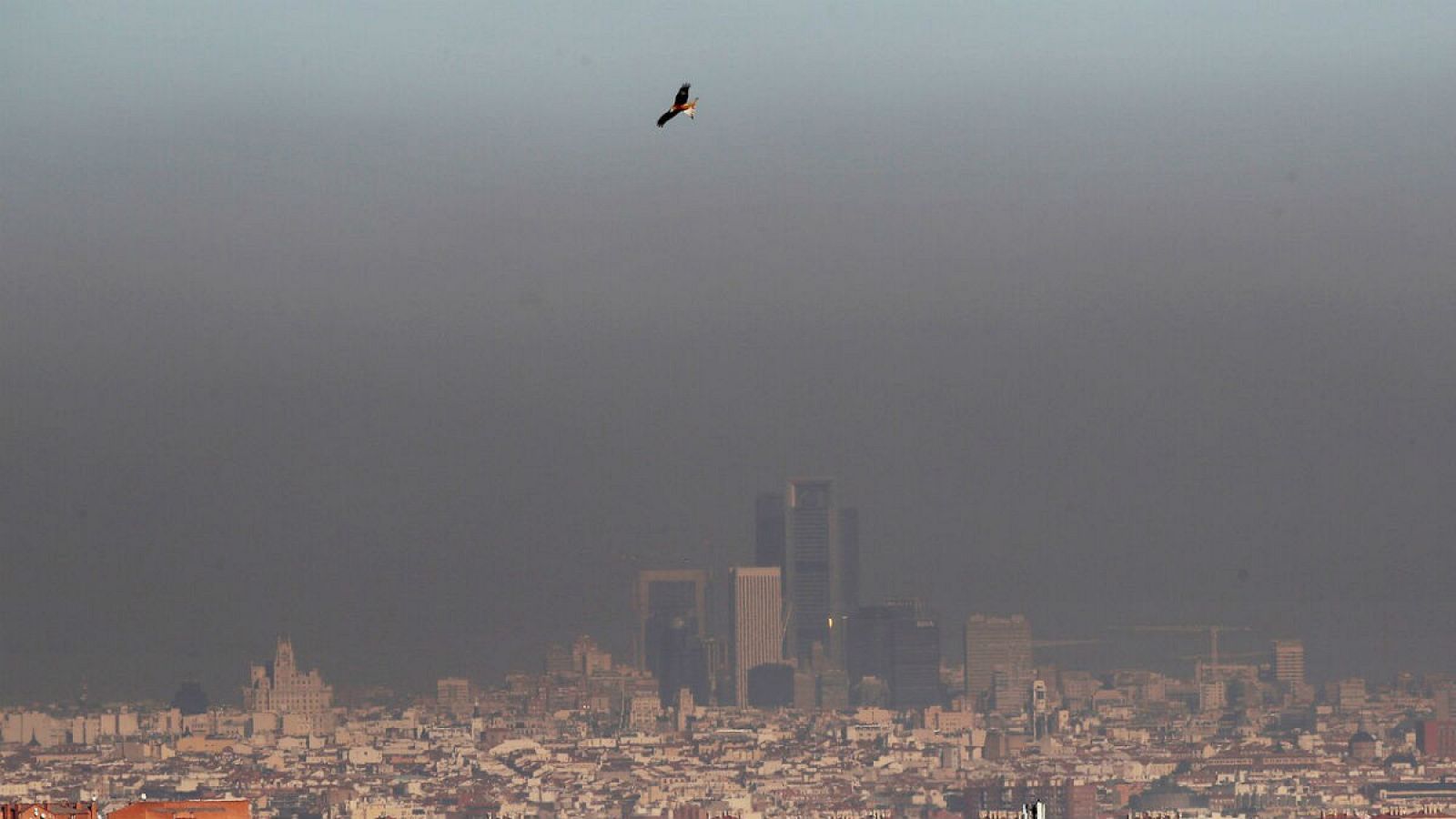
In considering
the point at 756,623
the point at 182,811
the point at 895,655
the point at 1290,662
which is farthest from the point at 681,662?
the point at 182,811

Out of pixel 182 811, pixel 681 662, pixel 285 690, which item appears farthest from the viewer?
pixel 681 662

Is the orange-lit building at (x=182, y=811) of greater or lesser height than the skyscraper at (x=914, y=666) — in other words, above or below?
below

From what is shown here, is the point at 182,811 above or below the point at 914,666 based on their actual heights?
below

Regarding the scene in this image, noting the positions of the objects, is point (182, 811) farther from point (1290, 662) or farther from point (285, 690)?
point (1290, 662)

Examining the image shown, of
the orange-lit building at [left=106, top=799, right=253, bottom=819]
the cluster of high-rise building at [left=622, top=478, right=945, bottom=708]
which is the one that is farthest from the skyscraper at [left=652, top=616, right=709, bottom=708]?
the orange-lit building at [left=106, top=799, right=253, bottom=819]

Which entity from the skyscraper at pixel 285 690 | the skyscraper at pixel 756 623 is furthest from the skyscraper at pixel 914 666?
the skyscraper at pixel 285 690

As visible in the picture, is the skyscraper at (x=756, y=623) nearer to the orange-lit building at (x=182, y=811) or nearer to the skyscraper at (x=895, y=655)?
the skyscraper at (x=895, y=655)

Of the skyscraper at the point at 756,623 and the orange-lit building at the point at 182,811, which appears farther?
the skyscraper at the point at 756,623
